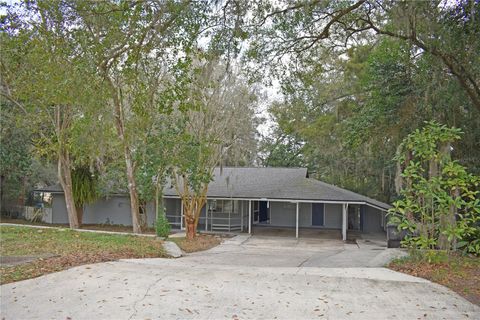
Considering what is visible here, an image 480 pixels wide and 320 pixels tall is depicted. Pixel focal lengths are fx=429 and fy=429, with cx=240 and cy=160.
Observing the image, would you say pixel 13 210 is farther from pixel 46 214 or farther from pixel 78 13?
pixel 78 13

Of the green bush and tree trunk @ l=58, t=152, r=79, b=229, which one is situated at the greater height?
tree trunk @ l=58, t=152, r=79, b=229

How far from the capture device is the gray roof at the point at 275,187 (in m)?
19.6

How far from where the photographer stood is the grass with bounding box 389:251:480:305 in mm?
6865

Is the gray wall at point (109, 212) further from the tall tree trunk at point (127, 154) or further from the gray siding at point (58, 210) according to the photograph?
the tall tree trunk at point (127, 154)

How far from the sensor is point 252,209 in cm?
2314

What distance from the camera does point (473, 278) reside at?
750 centimetres

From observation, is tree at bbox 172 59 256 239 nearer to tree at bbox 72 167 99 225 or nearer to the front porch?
the front porch

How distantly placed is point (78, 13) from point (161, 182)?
437 inches

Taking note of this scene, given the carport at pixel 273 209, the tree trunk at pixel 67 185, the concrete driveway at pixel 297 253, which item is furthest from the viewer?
the carport at pixel 273 209

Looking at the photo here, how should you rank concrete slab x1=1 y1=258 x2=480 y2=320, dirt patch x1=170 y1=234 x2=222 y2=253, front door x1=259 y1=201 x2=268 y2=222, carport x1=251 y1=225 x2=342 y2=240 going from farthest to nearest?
1. front door x1=259 y1=201 x2=268 y2=222
2. carport x1=251 y1=225 x2=342 y2=240
3. dirt patch x1=170 y1=234 x2=222 y2=253
4. concrete slab x1=1 y1=258 x2=480 y2=320

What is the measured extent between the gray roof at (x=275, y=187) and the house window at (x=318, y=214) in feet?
5.76

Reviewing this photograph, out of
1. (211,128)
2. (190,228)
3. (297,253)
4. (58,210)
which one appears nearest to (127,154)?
(211,128)

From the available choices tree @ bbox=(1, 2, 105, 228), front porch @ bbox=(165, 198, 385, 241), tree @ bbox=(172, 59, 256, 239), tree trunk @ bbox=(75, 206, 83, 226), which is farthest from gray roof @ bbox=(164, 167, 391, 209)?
tree @ bbox=(1, 2, 105, 228)

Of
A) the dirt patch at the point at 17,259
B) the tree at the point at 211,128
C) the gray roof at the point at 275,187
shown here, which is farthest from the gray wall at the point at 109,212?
the dirt patch at the point at 17,259
